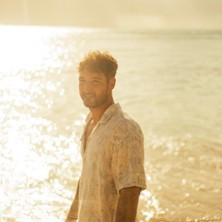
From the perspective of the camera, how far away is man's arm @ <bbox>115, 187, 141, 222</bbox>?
2826 millimetres

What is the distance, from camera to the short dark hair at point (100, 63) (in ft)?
10.1

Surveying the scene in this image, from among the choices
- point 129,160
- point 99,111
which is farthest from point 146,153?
point 129,160

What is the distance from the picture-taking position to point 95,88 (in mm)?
3133

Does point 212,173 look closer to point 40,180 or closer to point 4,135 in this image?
point 40,180

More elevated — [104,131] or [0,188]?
[0,188]

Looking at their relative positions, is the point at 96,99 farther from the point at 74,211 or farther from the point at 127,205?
the point at 74,211

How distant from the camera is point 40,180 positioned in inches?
436

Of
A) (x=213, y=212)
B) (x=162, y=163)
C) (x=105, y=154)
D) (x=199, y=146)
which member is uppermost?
(x=199, y=146)

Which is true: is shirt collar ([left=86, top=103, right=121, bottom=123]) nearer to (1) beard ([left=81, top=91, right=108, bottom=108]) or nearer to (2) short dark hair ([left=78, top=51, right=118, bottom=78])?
(1) beard ([left=81, top=91, right=108, bottom=108])

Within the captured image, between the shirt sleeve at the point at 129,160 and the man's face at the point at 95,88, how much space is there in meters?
0.37

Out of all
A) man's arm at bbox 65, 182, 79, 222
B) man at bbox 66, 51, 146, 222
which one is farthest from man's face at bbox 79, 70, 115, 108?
man's arm at bbox 65, 182, 79, 222

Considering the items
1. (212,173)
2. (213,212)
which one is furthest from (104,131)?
(212,173)

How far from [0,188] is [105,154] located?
8.04 metres

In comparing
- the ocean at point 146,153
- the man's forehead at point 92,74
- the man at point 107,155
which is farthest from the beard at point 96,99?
the ocean at point 146,153
